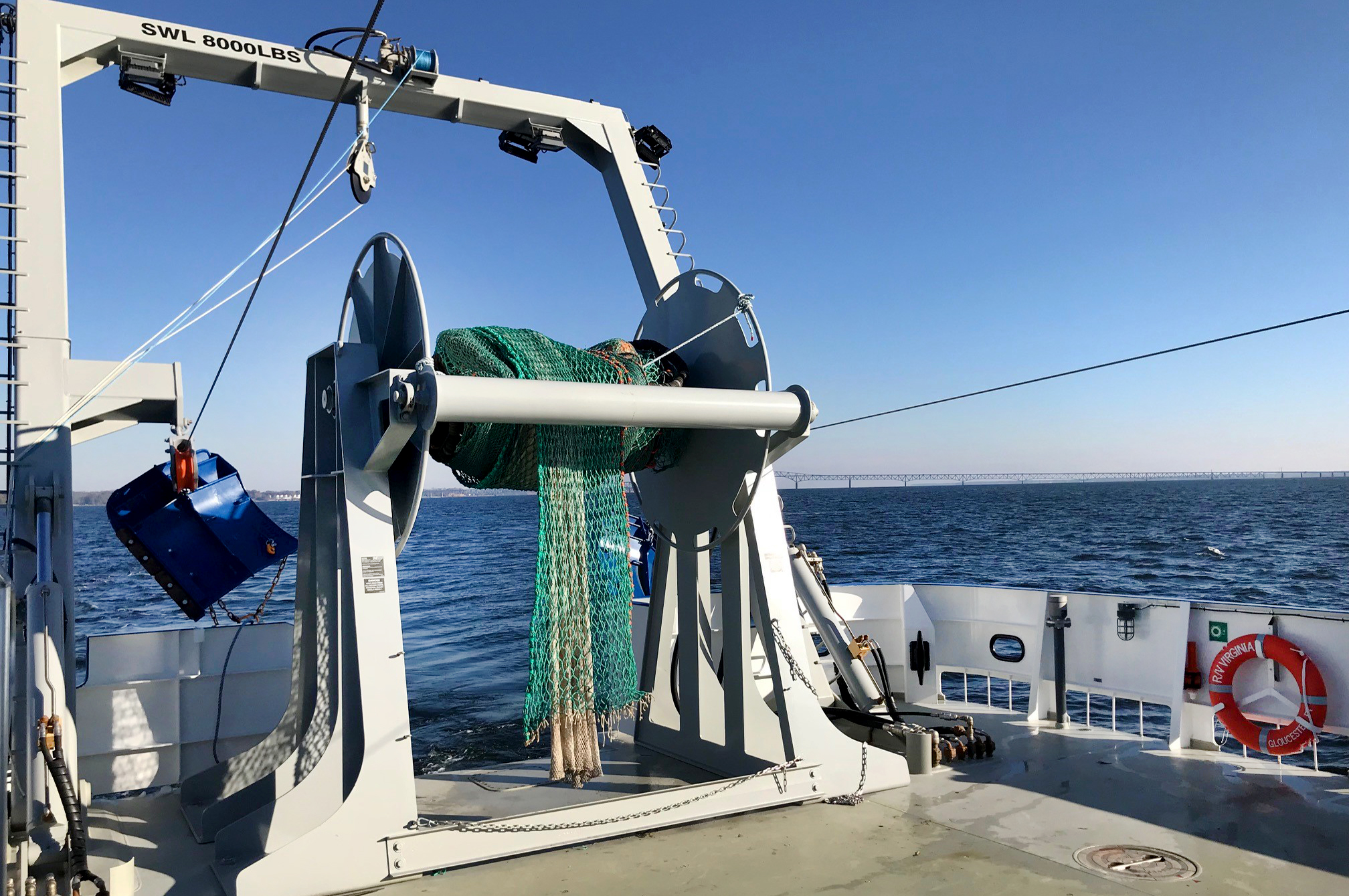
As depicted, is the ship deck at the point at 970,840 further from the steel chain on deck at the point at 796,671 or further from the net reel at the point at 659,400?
the net reel at the point at 659,400

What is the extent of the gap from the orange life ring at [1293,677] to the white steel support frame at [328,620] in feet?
8.50

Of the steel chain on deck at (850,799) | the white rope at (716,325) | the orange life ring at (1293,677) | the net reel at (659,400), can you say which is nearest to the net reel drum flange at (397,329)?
the net reel at (659,400)

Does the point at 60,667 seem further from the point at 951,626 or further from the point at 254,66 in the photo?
the point at 951,626

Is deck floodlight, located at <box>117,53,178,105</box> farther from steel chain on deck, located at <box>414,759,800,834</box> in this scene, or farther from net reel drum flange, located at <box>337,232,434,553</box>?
steel chain on deck, located at <box>414,759,800,834</box>

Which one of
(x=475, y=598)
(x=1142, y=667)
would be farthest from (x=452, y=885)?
(x=475, y=598)

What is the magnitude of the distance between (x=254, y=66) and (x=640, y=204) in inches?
117

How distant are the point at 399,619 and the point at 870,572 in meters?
37.1

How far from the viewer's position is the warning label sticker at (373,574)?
5.17 metres

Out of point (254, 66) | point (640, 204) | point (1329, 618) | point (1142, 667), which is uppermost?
point (254, 66)

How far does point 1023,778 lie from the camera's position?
6613 mm

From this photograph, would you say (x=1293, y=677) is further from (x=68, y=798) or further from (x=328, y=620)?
(x=68, y=798)

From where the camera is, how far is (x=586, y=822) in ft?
17.1

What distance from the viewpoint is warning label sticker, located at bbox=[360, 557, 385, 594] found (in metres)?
5.17

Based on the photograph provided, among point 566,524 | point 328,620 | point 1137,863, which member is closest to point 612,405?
point 566,524
